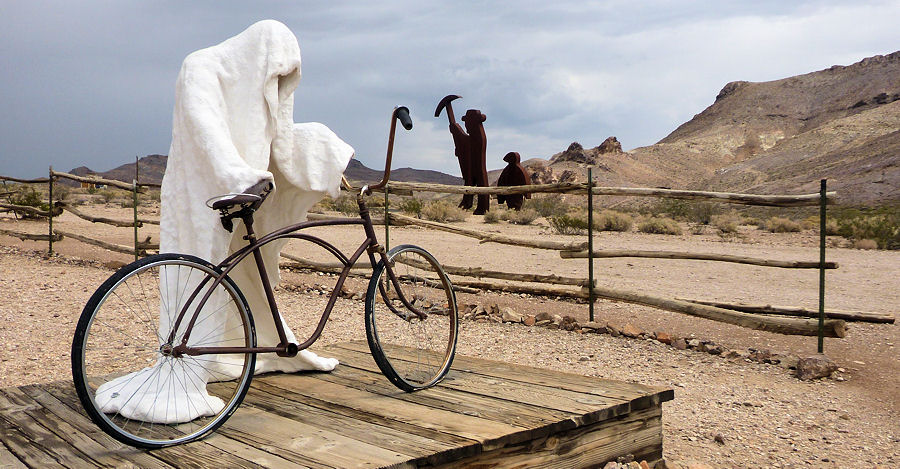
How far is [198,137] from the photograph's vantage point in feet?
9.16

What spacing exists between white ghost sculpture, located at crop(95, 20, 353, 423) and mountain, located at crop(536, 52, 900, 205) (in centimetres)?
2750

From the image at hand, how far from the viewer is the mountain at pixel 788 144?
31.3 metres

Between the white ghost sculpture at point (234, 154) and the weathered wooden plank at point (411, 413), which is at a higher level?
the white ghost sculpture at point (234, 154)

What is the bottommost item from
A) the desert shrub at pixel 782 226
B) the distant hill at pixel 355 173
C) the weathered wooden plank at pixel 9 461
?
the weathered wooden plank at pixel 9 461

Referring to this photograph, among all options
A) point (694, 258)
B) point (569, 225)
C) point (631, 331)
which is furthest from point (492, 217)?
point (631, 331)

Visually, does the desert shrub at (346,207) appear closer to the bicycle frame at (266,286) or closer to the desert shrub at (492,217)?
the desert shrub at (492,217)

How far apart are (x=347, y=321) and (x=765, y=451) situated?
13.8 ft

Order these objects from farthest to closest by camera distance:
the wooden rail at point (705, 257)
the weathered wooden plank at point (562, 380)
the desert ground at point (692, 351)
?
the wooden rail at point (705, 257) → the desert ground at point (692, 351) → the weathered wooden plank at point (562, 380)

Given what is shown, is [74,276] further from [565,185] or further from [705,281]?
[705,281]

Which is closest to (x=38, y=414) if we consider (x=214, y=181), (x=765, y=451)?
(x=214, y=181)

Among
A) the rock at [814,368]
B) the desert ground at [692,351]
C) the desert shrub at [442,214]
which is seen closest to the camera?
the desert ground at [692,351]

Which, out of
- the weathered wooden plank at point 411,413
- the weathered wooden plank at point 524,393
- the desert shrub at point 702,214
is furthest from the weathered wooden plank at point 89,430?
the desert shrub at point 702,214

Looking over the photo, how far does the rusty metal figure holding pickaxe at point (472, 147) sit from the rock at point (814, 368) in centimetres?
1583

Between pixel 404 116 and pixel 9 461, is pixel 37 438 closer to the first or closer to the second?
pixel 9 461
